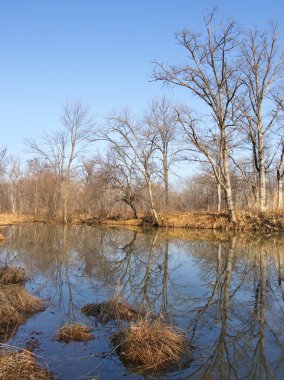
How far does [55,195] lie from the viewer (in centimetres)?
4288

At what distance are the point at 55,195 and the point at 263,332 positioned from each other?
38.2m

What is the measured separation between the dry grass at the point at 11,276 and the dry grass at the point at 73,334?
4.20 meters

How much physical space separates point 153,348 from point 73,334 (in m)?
1.61

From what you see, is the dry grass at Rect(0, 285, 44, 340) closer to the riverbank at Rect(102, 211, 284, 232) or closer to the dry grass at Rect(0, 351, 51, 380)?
the dry grass at Rect(0, 351, 51, 380)

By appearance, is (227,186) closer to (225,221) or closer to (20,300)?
(225,221)

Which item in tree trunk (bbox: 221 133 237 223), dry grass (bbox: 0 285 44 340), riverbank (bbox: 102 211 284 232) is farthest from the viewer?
tree trunk (bbox: 221 133 237 223)

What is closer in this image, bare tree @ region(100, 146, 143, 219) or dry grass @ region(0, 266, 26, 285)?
dry grass @ region(0, 266, 26, 285)

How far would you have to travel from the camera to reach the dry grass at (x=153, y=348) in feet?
17.6

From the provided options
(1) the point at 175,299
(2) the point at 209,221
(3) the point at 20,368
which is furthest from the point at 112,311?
(2) the point at 209,221

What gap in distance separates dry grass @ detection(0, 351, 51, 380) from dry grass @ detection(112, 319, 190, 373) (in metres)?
1.29

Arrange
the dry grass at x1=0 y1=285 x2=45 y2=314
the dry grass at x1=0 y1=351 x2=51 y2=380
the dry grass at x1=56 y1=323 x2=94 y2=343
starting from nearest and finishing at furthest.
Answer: the dry grass at x1=0 y1=351 x2=51 y2=380 → the dry grass at x1=56 y1=323 x2=94 y2=343 → the dry grass at x1=0 y1=285 x2=45 y2=314

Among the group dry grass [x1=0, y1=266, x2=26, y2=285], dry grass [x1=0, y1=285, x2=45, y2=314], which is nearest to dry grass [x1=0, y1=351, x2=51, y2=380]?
dry grass [x1=0, y1=285, x2=45, y2=314]

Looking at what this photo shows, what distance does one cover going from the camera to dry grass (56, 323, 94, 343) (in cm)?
636

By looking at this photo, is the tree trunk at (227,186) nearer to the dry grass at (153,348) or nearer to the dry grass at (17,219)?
the dry grass at (153,348)
